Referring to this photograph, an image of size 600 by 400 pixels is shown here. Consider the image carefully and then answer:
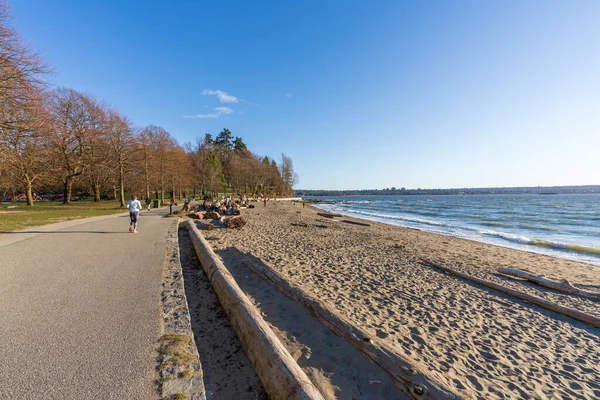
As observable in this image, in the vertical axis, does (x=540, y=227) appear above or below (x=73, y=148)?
below

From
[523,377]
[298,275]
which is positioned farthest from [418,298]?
[298,275]

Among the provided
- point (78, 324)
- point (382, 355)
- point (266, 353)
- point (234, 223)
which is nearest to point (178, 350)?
point (266, 353)

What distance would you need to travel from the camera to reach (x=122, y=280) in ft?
18.5

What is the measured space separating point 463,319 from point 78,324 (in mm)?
6683

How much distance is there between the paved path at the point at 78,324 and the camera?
2627 millimetres

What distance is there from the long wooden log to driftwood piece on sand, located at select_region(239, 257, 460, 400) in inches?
45.0

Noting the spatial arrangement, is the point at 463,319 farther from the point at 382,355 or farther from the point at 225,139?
the point at 225,139

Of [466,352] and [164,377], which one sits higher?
[164,377]

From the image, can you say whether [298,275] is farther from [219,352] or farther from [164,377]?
[164,377]

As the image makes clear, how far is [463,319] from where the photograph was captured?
5348mm

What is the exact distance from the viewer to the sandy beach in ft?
12.1

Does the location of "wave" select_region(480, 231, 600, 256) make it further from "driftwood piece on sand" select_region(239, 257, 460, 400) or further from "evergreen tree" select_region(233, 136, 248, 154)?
"evergreen tree" select_region(233, 136, 248, 154)

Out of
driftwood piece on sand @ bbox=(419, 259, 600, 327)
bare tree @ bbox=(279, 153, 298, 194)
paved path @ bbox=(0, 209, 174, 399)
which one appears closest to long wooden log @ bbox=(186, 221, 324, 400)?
paved path @ bbox=(0, 209, 174, 399)

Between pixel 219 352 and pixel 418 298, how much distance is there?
187 inches
